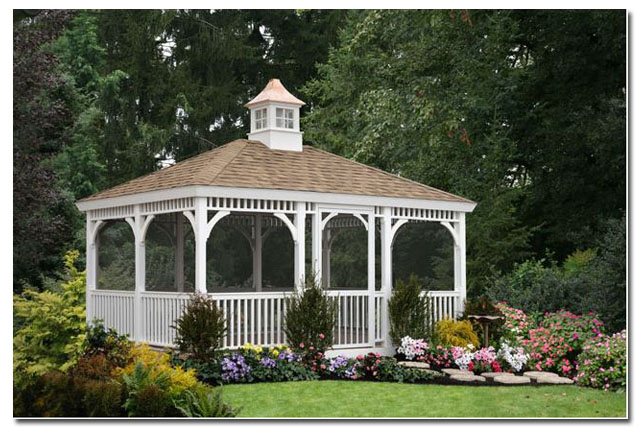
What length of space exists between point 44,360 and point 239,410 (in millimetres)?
5757

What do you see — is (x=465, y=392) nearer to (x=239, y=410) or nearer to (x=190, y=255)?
(x=239, y=410)

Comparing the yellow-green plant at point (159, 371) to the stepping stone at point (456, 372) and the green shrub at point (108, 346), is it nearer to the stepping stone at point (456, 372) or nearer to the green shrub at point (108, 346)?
the green shrub at point (108, 346)

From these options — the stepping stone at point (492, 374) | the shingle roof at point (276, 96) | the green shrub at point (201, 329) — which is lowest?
the stepping stone at point (492, 374)

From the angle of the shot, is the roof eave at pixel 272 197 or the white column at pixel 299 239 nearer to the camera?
the roof eave at pixel 272 197

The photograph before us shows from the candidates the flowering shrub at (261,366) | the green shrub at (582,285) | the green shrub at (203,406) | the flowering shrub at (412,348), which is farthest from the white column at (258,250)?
the green shrub at (203,406)

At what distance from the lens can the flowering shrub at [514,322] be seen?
49.4ft

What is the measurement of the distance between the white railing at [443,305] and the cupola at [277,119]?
338 centimetres

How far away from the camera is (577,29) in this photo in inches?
816

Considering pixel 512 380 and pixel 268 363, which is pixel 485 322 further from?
pixel 268 363

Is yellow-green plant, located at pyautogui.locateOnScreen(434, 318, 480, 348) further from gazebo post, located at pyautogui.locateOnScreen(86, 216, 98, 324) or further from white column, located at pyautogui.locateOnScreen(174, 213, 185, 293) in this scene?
gazebo post, located at pyautogui.locateOnScreen(86, 216, 98, 324)

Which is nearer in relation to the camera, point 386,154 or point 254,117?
point 254,117

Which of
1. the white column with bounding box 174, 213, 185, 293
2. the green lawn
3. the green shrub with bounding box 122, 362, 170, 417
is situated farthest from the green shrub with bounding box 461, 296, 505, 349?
the green shrub with bounding box 122, 362, 170, 417

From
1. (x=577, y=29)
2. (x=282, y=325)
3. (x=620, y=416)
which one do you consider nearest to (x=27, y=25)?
(x=282, y=325)

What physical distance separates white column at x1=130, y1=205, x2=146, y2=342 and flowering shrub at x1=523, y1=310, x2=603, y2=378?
19.8 ft
